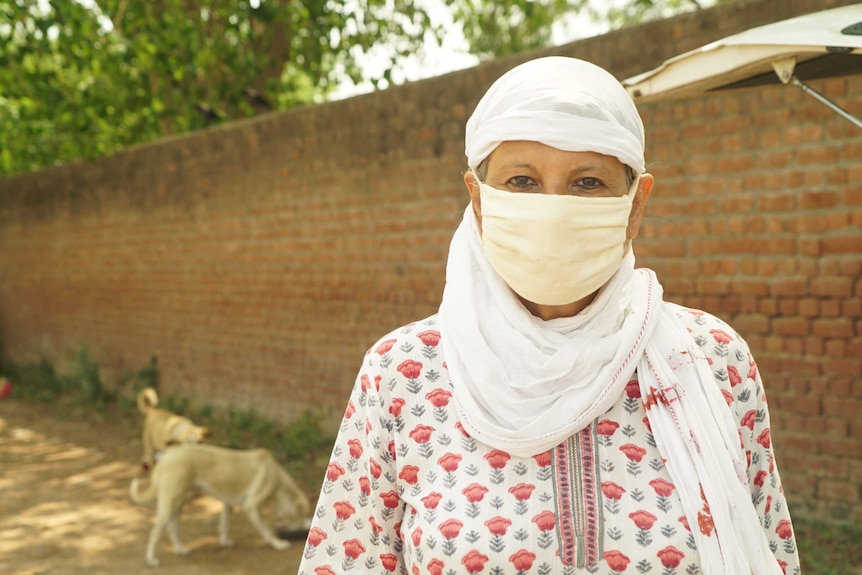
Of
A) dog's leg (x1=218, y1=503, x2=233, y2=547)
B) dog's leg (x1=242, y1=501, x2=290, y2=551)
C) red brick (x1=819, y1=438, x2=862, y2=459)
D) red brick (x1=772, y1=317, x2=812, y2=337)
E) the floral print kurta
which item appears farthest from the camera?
dog's leg (x1=218, y1=503, x2=233, y2=547)

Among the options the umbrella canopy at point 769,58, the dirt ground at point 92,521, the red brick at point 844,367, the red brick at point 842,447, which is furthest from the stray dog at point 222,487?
the umbrella canopy at point 769,58

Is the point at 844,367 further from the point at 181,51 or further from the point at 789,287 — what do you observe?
the point at 181,51

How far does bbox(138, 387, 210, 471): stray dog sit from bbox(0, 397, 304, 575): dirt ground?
26 cm

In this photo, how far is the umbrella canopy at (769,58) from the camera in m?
2.55

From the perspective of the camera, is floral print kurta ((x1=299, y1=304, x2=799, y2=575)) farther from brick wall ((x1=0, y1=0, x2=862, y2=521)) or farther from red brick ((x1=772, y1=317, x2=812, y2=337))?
red brick ((x1=772, y1=317, x2=812, y2=337))

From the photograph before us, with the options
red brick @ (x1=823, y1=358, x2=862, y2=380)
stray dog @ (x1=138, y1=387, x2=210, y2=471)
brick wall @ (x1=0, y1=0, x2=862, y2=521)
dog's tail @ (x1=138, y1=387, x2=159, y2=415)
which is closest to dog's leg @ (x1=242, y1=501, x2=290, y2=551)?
stray dog @ (x1=138, y1=387, x2=210, y2=471)

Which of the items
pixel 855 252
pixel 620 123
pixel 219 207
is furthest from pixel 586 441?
pixel 219 207

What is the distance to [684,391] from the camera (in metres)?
1.50

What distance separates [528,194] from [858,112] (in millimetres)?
2843

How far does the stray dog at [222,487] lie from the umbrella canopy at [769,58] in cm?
329

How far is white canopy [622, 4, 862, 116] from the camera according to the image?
2.55 meters

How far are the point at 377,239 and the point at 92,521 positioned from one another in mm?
2761

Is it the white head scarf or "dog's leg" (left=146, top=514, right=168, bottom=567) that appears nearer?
the white head scarf

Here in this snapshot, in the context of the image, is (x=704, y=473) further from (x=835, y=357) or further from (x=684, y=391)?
(x=835, y=357)
